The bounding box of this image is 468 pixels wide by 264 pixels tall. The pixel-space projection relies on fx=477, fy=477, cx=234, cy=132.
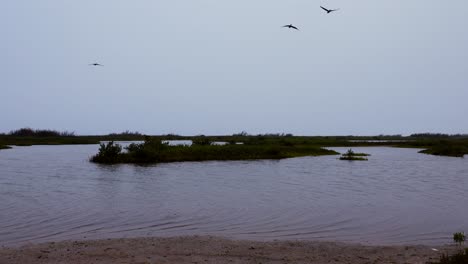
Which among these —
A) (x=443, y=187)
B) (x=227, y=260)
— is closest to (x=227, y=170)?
(x=443, y=187)

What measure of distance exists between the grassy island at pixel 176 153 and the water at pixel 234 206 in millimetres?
Result: 11197

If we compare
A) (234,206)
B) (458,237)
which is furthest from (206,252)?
(234,206)

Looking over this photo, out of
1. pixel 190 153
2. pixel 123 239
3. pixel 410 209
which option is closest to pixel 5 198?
pixel 123 239

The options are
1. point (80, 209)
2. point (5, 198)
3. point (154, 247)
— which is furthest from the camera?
point (5, 198)

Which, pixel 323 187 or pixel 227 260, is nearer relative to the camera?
pixel 227 260

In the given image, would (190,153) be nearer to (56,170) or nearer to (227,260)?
(56,170)

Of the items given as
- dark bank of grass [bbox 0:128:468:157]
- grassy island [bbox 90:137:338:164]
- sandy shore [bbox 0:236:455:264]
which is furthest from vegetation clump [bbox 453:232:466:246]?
dark bank of grass [bbox 0:128:468:157]

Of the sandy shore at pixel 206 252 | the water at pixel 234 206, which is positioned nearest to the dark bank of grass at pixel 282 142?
the water at pixel 234 206

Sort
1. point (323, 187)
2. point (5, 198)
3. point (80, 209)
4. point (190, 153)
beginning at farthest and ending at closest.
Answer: point (190, 153) < point (323, 187) < point (5, 198) < point (80, 209)

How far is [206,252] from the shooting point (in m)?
12.7

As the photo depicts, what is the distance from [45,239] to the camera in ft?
49.3

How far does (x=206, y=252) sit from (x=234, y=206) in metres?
9.53

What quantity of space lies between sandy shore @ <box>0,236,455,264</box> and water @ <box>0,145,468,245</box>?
1.68 metres

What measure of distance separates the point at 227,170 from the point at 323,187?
45.3 feet
